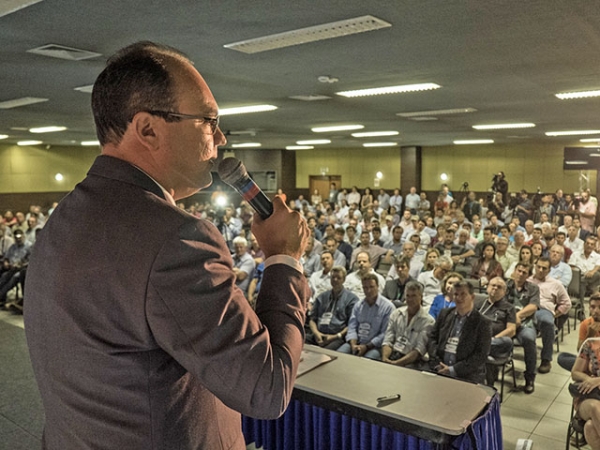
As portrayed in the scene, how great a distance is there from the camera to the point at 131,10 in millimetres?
2752

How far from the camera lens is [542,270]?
5945mm

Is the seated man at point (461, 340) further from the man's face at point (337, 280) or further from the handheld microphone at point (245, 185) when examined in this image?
the handheld microphone at point (245, 185)

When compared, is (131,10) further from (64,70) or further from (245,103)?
(245,103)

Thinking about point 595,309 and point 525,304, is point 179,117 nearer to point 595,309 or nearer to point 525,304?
point 595,309

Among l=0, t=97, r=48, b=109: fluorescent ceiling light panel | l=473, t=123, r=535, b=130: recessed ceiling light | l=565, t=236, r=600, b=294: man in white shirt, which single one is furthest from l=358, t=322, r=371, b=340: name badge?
l=473, t=123, r=535, b=130: recessed ceiling light

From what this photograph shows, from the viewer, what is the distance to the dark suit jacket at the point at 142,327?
0.70 metres

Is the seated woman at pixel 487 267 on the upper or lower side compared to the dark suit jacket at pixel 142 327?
lower

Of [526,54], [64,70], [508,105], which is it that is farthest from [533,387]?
[64,70]

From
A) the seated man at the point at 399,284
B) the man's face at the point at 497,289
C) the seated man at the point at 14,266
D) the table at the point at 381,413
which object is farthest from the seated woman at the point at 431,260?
the seated man at the point at 14,266

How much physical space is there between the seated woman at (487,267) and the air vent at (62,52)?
556 centimetres

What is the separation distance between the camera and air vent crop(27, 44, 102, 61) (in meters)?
3.63

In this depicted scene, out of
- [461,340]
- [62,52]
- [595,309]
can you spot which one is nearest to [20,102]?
[62,52]

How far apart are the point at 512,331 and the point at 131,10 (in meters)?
4.45

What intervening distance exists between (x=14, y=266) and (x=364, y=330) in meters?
7.27
